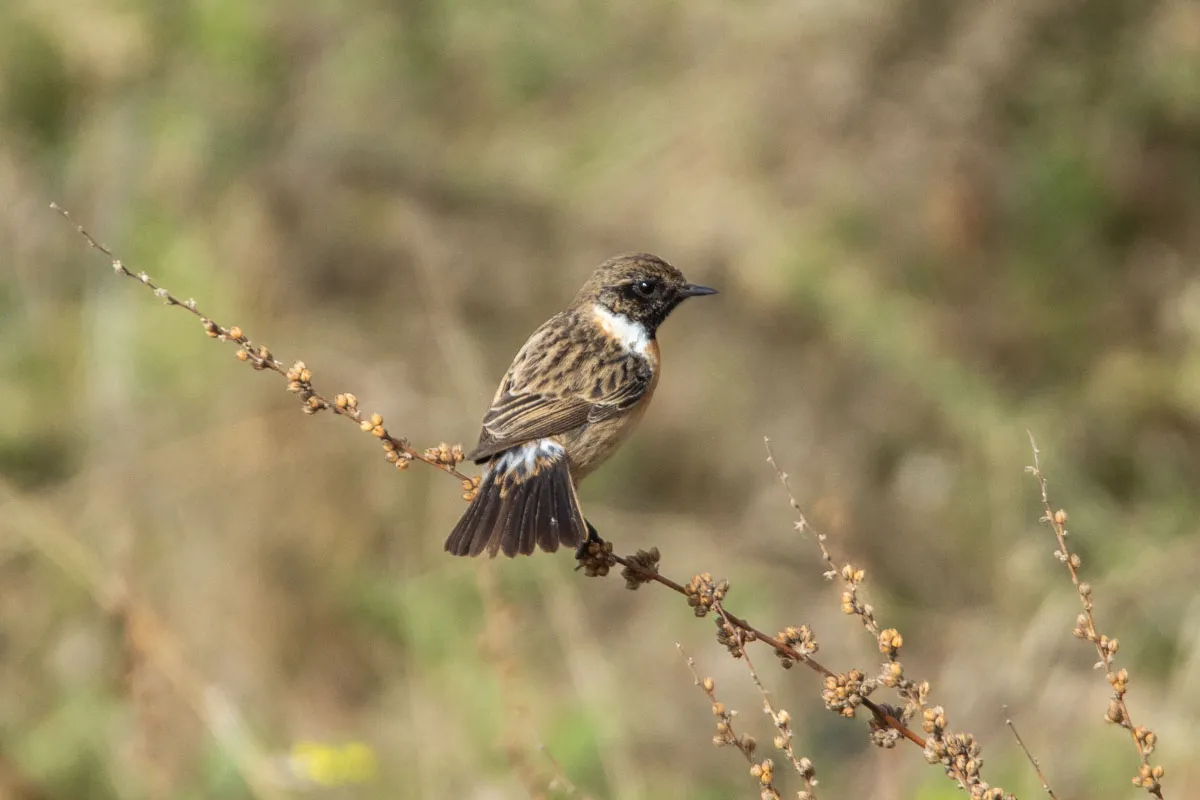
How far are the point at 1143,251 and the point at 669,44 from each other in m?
3.28

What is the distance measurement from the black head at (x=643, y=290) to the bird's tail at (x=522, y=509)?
84 centimetres

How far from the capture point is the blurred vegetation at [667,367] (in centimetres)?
659

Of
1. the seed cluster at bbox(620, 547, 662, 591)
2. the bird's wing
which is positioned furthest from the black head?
the seed cluster at bbox(620, 547, 662, 591)

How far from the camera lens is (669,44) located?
898 centimetres

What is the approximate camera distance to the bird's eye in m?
4.84

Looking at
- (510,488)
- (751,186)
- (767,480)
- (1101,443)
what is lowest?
(510,488)

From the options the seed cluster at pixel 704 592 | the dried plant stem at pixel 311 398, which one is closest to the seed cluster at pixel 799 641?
the seed cluster at pixel 704 592

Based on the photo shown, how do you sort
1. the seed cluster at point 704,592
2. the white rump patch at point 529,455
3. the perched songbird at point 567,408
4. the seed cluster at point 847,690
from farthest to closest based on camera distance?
the white rump patch at point 529,455 < the perched songbird at point 567,408 < the seed cluster at point 704,592 < the seed cluster at point 847,690

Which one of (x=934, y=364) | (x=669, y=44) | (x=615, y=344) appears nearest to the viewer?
(x=615, y=344)

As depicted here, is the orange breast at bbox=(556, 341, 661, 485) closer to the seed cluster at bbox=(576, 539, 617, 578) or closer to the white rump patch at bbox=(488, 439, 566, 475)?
the white rump patch at bbox=(488, 439, 566, 475)

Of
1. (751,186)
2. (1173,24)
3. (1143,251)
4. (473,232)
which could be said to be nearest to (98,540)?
(473,232)

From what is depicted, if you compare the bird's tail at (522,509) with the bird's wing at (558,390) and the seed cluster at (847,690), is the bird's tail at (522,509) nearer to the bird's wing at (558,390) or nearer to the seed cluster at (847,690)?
the bird's wing at (558,390)

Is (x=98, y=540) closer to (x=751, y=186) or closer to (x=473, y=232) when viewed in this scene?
(x=473, y=232)

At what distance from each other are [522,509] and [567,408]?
662 millimetres
